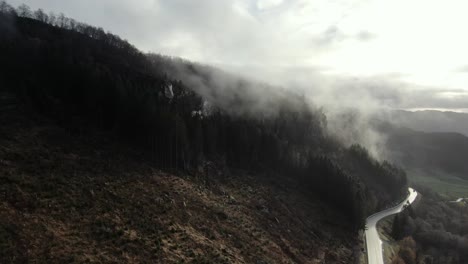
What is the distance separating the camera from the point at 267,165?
399 ft

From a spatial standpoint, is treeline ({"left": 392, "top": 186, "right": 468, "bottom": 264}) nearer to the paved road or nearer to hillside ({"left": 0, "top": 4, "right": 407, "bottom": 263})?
the paved road

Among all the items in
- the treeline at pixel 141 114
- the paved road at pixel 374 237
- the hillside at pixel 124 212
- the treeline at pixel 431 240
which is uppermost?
the treeline at pixel 141 114

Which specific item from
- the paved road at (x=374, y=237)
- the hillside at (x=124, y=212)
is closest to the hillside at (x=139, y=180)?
the hillside at (x=124, y=212)

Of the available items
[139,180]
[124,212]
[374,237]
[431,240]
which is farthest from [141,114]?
[431,240]

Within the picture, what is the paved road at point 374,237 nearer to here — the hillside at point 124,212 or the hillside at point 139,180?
the hillside at point 139,180

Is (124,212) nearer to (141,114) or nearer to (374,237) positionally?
(141,114)

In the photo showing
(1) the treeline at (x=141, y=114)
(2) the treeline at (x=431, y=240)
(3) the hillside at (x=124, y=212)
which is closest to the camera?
(3) the hillside at (x=124, y=212)

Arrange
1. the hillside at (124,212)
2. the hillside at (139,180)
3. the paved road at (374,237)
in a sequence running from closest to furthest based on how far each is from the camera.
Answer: the hillside at (124,212), the hillside at (139,180), the paved road at (374,237)

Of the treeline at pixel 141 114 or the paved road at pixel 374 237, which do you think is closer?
the paved road at pixel 374 237

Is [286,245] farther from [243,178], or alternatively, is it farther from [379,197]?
[379,197]

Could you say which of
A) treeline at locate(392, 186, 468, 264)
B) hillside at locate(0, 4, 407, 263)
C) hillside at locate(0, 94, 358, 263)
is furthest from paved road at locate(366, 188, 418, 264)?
treeline at locate(392, 186, 468, 264)

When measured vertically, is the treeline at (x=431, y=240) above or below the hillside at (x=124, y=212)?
below

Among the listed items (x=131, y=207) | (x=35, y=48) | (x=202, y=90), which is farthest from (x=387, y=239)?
(x=202, y=90)

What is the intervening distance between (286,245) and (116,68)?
97.4 meters
